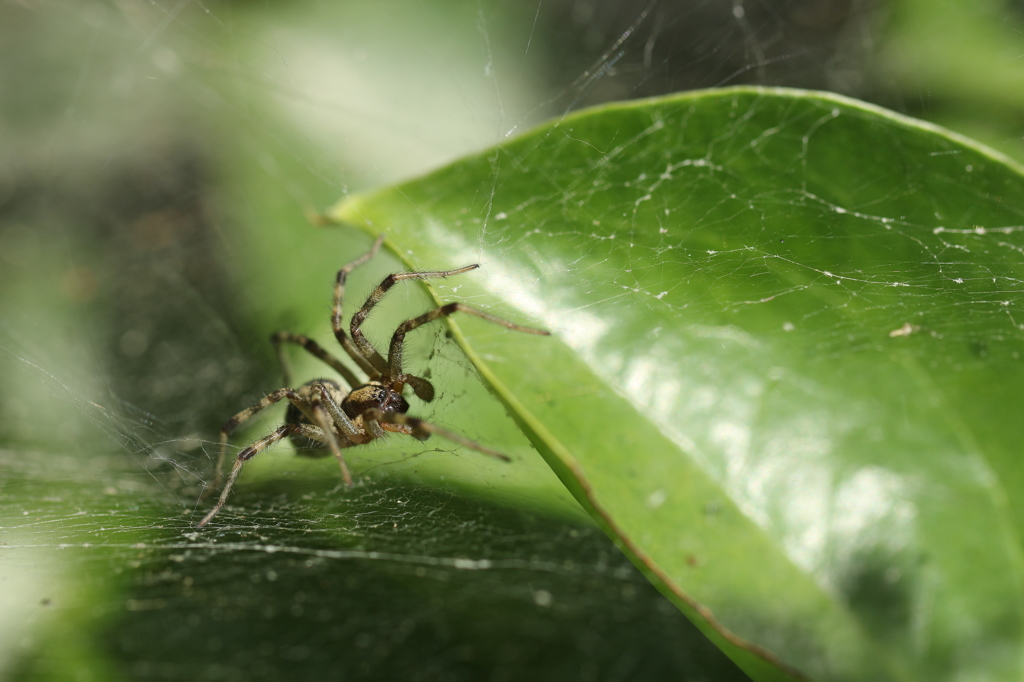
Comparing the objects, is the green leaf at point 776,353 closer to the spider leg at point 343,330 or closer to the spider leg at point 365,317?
the spider leg at point 365,317

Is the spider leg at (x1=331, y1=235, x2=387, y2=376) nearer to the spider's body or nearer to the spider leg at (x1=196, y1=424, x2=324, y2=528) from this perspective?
the spider's body

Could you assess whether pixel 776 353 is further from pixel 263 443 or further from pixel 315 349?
pixel 315 349

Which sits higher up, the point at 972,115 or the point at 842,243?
the point at 972,115

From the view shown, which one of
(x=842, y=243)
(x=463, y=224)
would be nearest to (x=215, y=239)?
(x=463, y=224)

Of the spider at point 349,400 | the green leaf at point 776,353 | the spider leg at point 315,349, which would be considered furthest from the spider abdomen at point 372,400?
the green leaf at point 776,353

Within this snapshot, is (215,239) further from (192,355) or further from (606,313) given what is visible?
(606,313)

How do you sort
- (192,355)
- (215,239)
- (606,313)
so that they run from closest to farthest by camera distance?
(606,313) < (192,355) < (215,239)

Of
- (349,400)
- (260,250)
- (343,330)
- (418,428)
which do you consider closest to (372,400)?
(349,400)

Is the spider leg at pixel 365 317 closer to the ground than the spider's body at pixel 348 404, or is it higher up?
higher up
